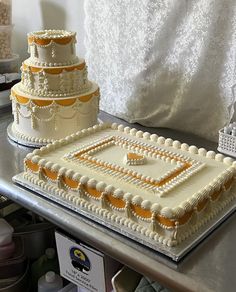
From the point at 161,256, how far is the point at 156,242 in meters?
0.03

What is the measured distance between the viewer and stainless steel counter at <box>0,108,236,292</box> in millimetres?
875

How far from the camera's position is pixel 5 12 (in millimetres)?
1668

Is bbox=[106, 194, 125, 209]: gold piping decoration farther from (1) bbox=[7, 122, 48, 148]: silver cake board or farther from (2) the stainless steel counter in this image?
(1) bbox=[7, 122, 48, 148]: silver cake board

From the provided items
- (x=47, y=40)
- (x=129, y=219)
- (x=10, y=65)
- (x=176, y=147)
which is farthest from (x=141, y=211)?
(x=10, y=65)

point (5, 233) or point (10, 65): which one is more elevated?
point (10, 65)

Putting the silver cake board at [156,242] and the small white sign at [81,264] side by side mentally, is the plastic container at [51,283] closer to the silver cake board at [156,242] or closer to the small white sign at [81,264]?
the small white sign at [81,264]

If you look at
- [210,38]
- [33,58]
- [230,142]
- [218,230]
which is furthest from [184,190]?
[33,58]

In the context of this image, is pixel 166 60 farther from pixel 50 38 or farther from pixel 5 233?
pixel 5 233

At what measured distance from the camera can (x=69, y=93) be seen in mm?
1308

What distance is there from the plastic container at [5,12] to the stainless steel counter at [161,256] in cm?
70

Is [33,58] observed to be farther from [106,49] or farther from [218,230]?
[218,230]

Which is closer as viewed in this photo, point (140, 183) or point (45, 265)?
point (140, 183)

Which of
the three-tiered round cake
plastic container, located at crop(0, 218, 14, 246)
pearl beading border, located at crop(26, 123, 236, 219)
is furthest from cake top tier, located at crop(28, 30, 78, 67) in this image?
plastic container, located at crop(0, 218, 14, 246)

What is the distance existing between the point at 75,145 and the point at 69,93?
0.17 metres
